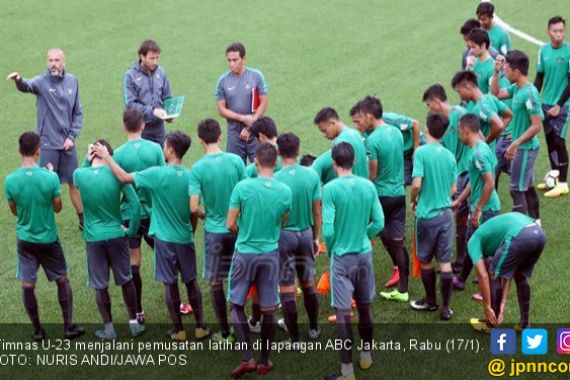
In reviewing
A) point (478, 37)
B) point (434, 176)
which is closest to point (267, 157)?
point (434, 176)

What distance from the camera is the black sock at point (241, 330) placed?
29.9ft

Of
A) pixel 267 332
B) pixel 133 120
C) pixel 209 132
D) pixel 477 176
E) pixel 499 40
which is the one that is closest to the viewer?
pixel 267 332

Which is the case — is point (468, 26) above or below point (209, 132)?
above

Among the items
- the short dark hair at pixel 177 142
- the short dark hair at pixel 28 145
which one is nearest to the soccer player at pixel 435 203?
the short dark hair at pixel 177 142

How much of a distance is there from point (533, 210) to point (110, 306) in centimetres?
540

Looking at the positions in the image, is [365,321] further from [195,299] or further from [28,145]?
→ [28,145]

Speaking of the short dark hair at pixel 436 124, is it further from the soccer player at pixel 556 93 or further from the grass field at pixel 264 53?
the soccer player at pixel 556 93

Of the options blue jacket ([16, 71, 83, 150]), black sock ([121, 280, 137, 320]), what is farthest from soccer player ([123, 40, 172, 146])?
black sock ([121, 280, 137, 320])

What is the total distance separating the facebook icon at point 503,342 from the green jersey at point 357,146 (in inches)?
83.0

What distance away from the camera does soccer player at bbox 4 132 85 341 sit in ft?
31.4

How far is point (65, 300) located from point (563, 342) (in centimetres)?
488

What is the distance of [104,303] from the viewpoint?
32.2 ft

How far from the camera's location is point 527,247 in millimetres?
9258

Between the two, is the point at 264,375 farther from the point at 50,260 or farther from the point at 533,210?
the point at 533,210
